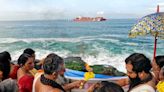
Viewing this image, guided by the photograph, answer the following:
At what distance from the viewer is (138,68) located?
304 cm

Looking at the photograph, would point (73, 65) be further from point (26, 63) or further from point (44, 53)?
point (44, 53)

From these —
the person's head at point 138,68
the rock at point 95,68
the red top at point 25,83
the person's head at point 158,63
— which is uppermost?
the person's head at point 138,68

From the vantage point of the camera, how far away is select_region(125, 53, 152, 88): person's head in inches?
120

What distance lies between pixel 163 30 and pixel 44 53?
46.9 feet

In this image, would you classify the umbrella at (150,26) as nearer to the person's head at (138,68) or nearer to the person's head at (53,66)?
the person's head at (138,68)

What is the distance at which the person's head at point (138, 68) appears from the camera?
3.04 metres

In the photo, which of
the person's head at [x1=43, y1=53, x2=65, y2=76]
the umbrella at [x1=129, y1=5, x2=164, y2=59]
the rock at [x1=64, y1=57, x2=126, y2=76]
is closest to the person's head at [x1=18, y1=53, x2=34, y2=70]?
the person's head at [x1=43, y1=53, x2=65, y2=76]

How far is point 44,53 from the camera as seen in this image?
19.4m

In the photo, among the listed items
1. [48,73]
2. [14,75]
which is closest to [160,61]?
[48,73]

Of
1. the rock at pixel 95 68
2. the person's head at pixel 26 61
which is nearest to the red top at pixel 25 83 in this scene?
the person's head at pixel 26 61

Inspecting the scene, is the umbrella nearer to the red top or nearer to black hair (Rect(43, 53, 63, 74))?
the red top

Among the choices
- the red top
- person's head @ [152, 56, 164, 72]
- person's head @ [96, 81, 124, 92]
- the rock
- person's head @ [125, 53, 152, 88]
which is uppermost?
person's head @ [96, 81, 124, 92]

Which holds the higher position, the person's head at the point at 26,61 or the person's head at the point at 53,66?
the person's head at the point at 53,66

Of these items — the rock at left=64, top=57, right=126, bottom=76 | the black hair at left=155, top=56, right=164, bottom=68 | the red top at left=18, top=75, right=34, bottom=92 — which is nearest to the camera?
the red top at left=18, top=75, right=34, bottom=92
